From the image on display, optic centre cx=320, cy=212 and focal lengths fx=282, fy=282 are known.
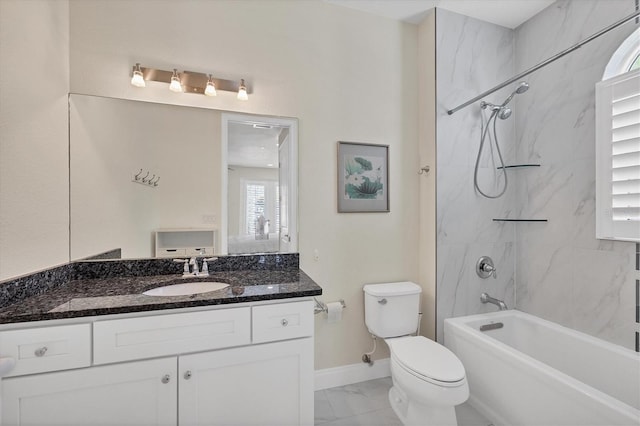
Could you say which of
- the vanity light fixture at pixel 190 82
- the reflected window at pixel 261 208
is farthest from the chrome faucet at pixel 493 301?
the vanity light fixture at pixel 190 82

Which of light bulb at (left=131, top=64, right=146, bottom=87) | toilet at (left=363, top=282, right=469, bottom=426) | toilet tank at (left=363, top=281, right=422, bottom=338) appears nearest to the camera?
toilet at (left=363, top=282, right=469, bottom=426)

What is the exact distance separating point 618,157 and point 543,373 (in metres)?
1.33

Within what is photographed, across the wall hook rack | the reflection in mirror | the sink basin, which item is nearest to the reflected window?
the reflection in mirror

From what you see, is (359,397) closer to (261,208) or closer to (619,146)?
(261,208)

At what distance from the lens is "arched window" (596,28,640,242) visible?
1594 millimetres

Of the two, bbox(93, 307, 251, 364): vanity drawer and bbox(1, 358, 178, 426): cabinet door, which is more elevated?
bbox(93, 307, 251, 364): vanity drawer

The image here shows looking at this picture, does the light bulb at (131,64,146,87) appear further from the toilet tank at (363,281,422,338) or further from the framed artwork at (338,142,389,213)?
the toilet tank at (363,281,422,338)

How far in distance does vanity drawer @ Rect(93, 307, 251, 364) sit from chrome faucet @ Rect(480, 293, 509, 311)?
6.01ft

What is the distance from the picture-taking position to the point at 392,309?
1.98 metres

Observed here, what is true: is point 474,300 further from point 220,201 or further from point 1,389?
point 1,389

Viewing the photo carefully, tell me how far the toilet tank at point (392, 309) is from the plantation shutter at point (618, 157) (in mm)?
1210

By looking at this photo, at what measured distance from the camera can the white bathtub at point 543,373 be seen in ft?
4.04

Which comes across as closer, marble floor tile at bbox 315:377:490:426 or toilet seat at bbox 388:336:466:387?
toilet seat at bbox 388:336:466:387

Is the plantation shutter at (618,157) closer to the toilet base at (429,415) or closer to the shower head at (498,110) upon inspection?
the shower head at (498,110)
